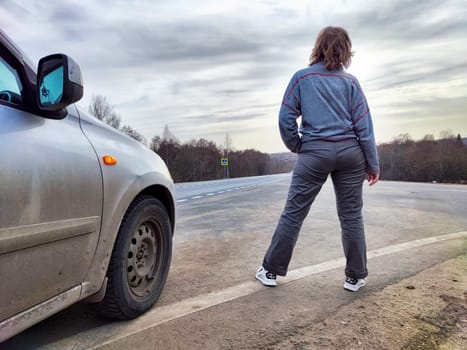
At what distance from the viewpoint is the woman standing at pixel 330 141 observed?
269cm

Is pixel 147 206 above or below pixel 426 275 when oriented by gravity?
above

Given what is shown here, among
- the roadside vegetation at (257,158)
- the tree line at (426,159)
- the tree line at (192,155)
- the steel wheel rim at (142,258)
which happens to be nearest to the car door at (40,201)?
the steel wheel rim at (142,258)

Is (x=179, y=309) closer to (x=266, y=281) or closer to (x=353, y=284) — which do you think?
(x=266, y=281)

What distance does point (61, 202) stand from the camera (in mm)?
1627

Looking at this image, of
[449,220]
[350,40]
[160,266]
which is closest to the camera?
[160,266]

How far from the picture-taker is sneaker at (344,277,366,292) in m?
2.76

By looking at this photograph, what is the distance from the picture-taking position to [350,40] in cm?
277

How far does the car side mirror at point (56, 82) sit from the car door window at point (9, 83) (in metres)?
0.11

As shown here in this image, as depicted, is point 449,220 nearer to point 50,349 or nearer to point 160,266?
point 160,266

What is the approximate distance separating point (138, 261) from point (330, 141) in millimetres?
1639

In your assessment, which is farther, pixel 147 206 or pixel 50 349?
pixel 147 206

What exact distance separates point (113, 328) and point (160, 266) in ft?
1.86

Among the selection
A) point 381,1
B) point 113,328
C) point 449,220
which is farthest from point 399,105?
point 113,328

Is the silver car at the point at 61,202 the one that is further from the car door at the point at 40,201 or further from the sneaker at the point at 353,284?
the sneaker at the point at 353,284
